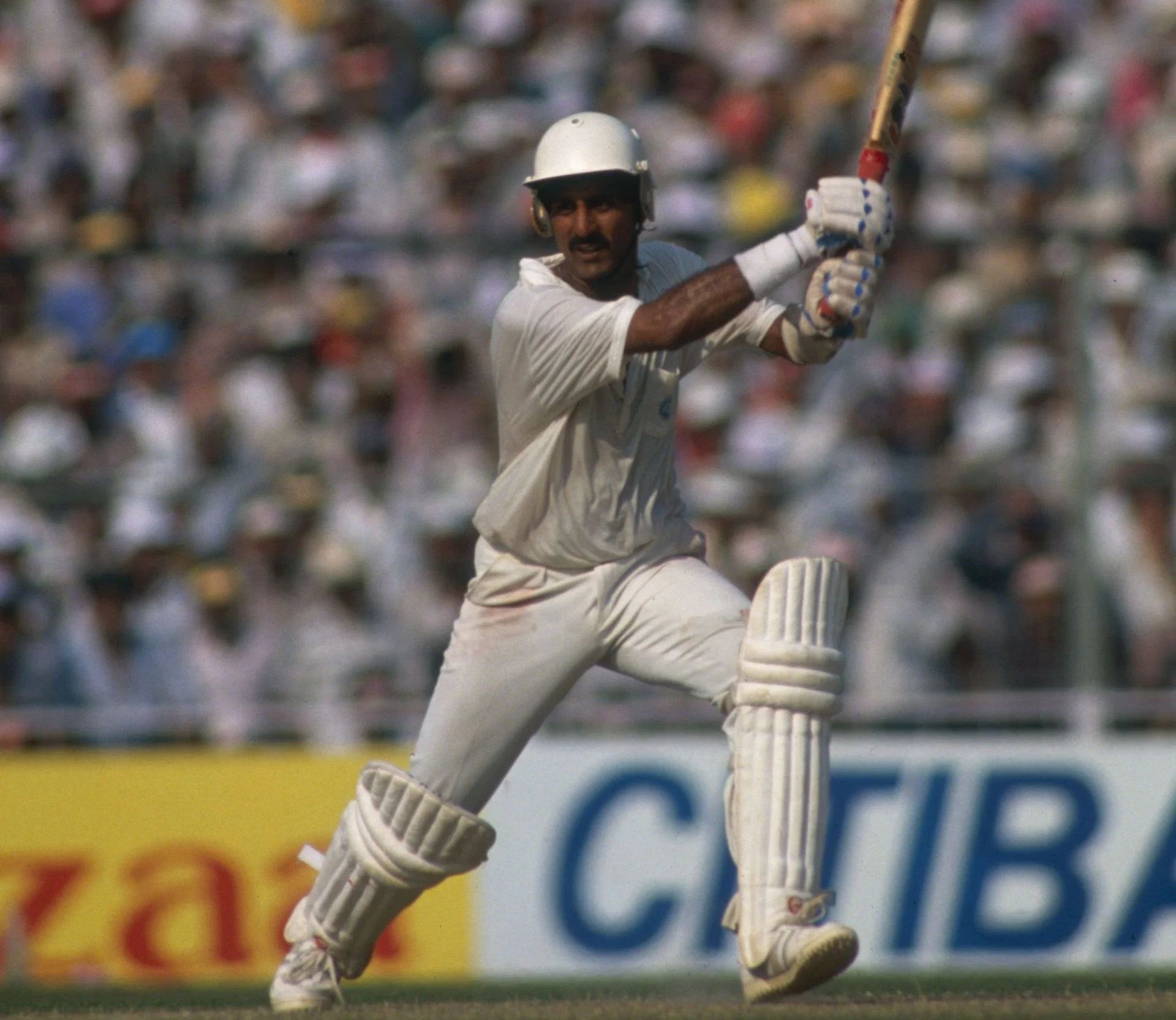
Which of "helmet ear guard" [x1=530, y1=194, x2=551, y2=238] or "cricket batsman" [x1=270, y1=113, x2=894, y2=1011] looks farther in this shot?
"helmet ear guard" [x1=530, y1=194, x2=551, y2=238]

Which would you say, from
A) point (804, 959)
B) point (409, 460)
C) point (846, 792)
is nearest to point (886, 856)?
point (846, 792)

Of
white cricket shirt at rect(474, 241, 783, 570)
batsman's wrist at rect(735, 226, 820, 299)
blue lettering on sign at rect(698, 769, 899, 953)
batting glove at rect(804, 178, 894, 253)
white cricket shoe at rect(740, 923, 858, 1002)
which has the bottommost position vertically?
blue lettering on sign at rect(698, 769, 899, 953)

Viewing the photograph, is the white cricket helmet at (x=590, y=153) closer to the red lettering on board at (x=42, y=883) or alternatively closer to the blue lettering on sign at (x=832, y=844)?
the blue lettering on sign at (x=832, y=844)

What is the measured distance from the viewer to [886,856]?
317 inches

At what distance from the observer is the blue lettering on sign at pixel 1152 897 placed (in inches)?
316

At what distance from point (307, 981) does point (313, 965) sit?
0.04m

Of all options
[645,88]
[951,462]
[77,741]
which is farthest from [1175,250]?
[77,741]

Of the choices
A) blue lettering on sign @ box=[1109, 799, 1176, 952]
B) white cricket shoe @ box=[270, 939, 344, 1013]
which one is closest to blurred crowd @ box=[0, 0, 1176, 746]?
blue lettering on sign @ box=[1109, 799, 1176, 952]

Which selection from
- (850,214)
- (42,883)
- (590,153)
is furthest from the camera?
(42,883)

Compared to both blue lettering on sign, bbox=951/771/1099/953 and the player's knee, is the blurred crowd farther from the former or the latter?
the player's knee

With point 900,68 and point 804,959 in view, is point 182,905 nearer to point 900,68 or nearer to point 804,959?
point 804,959

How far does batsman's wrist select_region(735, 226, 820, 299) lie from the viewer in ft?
15.5

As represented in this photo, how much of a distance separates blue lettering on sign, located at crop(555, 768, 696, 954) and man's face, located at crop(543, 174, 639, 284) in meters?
3.18

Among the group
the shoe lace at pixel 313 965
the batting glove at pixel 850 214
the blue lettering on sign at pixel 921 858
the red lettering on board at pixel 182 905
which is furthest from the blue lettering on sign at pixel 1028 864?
the batting glove at pixel 850 214
